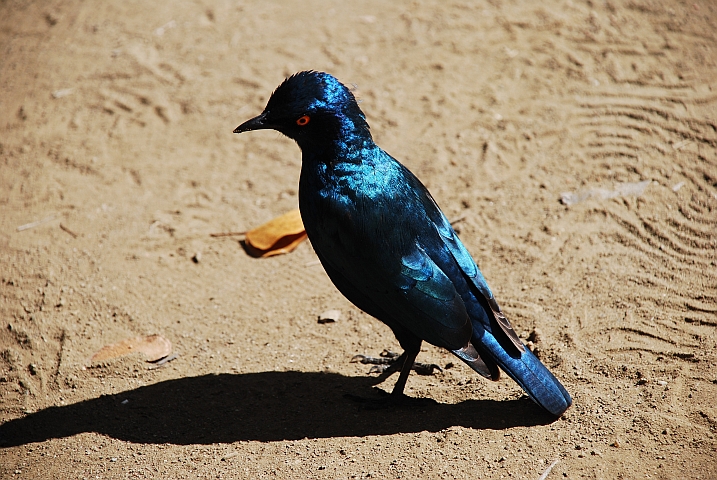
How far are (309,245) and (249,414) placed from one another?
5.82 ft

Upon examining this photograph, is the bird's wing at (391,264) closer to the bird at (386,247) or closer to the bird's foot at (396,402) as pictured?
the bird at (386,247)

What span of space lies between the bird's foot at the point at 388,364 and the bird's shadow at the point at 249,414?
125mm

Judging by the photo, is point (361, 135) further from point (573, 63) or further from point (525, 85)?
point (573, 63)

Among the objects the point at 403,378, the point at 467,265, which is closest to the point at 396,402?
the point at 403,378

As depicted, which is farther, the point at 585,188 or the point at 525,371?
the point at 585,188

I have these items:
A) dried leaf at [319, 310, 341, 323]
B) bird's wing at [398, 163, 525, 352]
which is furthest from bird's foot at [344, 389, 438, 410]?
dried leaf at [319, 310, 341, 323]

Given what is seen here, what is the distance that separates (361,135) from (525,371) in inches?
65.3

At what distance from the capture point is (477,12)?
762 cm

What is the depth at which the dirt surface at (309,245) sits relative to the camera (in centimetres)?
384

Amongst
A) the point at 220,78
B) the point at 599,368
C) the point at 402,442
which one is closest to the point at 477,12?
the point at 220,78

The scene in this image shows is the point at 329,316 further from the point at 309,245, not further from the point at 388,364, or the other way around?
the point at 309,245

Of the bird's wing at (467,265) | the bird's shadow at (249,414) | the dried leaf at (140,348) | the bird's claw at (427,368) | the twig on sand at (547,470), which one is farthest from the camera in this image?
the dried leaf at (140,348)

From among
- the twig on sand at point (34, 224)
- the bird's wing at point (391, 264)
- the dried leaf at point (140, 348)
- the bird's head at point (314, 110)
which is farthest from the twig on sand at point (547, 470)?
the twig on sand at point (34, 224)

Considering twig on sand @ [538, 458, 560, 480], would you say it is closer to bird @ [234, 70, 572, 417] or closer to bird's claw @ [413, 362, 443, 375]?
bird @ [234, 70, 572, 417]
